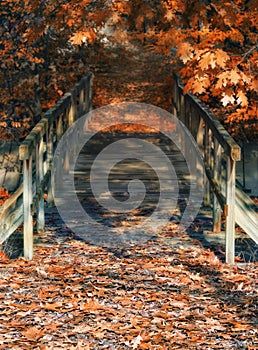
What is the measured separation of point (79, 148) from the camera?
15.7 metres

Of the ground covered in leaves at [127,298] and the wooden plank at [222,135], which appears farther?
the wooden plank at [222,135]

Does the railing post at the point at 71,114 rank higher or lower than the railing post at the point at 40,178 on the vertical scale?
higher

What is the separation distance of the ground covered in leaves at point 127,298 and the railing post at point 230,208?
0.48ft

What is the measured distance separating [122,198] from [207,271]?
366 centimetres

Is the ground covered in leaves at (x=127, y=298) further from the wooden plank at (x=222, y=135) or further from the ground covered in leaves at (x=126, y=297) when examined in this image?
the wooden plank at (x=222, y=135)

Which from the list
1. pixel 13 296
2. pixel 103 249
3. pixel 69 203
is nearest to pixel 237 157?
pixel 103 249

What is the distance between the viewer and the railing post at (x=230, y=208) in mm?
7727

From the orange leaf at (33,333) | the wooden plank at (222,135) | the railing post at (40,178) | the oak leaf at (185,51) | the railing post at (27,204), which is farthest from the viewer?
the oak leaf at (185,51)

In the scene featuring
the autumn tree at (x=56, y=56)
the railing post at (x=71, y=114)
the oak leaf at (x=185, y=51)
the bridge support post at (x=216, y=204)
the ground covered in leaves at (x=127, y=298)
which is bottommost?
the ground covered in leaves at (x=127, y=298)

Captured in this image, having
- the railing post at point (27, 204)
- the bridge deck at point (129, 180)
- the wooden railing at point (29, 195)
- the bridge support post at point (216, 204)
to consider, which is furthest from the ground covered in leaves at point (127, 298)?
the bridge deck at point (129, 180)

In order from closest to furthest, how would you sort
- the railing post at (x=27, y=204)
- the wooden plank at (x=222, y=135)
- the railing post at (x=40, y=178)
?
the wooden plank at (x=222, y=135) < the railing post at (x=27, y=204) < the railing post at (x=40, y=178)

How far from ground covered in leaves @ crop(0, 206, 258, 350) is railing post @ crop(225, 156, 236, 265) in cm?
15

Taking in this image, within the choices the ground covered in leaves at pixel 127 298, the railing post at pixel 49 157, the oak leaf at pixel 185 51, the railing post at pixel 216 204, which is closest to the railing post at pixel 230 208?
the ground covered in leaves at pixel 127 298

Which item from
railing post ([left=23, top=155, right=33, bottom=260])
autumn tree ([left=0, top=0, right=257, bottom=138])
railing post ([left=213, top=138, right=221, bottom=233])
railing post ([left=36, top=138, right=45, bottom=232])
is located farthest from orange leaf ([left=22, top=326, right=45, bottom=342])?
autumn tree ([left=0, top=0, right=257, bottom=138])
